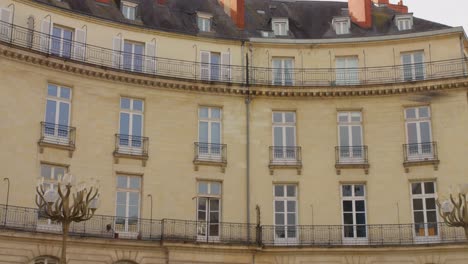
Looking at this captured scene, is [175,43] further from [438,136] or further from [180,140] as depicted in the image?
[438,136]

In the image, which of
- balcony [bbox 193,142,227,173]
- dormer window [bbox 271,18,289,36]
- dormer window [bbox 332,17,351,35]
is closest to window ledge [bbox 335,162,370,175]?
balcony [bbox 193,142,227,173]

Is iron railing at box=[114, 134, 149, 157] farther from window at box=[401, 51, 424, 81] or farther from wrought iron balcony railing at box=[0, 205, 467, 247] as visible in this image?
window at box=[401, 51, 424, 81]

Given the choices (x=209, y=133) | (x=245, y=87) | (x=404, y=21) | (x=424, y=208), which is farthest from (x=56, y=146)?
(x=404, y=21)

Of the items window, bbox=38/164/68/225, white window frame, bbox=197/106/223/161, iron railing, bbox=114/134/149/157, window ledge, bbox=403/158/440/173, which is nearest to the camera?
window, bbox=38/164/68/225

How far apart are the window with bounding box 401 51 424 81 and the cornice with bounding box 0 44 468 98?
0.79 m

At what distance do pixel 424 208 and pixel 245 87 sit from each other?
351 inches

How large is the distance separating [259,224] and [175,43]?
27.6ft

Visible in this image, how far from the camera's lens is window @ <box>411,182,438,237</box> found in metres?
30.4

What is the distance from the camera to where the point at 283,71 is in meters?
33.1

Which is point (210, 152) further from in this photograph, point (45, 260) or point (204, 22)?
point (45, 260)

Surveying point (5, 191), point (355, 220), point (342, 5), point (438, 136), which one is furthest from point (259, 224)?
point (342, 5)

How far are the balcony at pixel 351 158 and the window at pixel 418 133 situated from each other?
1.80 metres

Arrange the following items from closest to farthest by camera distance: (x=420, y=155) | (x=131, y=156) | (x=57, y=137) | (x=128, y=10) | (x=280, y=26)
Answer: (x=57, y=137) < (x=131, y=156) < (x=420, y=155) < (x=128, y=10) < (x=280, y=26)

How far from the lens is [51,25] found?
29.4 metres
